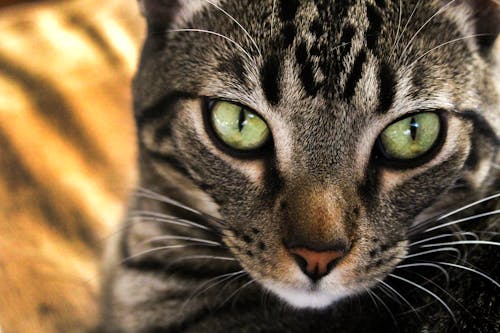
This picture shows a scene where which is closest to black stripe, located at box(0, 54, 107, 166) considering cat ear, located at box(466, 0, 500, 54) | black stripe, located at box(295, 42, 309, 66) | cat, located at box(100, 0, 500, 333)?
cat, located at box(100, 0, 500, 333)

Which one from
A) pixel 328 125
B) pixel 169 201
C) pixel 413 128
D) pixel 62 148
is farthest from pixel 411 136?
pixel 62 148

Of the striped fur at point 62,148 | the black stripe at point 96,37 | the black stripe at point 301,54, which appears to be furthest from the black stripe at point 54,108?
the black stripe at point 301,54

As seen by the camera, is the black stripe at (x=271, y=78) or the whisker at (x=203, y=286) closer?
the black stripe at (x=271, y=78)

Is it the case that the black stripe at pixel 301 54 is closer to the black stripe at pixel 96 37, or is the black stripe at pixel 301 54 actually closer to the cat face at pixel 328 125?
the cat face at pixel 328 125

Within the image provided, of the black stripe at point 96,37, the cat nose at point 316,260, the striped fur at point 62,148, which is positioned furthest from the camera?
the black stripe at point 96,37

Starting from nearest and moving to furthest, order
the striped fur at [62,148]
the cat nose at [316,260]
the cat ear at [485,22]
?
the cat nose at [316,260]
the cat ear at [485,22]
the striped fur at [62,148]

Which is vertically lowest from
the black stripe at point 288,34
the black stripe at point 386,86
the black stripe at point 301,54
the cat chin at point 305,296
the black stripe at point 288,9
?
the cat chin at point 305,296

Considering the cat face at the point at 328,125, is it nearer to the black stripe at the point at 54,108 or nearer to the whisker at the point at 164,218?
the whisker at the point at 164,218

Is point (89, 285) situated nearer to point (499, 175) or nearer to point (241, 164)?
point (241, 164)

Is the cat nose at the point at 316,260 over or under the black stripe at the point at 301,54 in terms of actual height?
under
